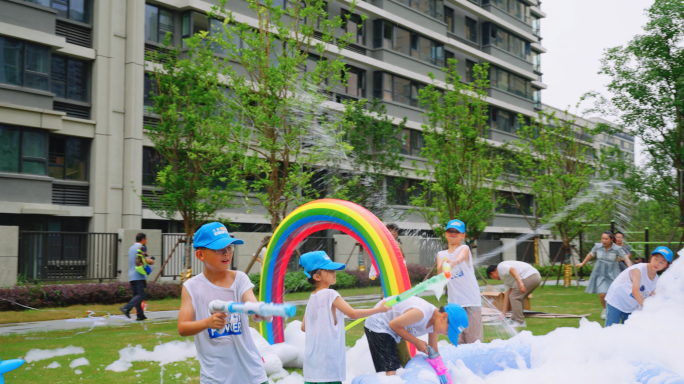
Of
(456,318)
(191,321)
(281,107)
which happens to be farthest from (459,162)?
(191,321)

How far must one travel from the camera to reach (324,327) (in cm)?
516

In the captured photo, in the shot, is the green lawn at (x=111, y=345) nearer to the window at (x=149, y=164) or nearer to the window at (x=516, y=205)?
the window at (x=149, y=164)

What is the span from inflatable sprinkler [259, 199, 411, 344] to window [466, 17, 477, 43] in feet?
122

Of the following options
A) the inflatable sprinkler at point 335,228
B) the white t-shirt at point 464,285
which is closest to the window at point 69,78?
the inflatable sprinkler at point 335,228

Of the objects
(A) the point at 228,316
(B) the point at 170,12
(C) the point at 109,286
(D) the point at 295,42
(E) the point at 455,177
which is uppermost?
(B) the point at 170,12

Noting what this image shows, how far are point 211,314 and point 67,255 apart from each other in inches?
695

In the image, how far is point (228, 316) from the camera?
11.9ft

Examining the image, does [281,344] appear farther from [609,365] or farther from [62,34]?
[62,34]

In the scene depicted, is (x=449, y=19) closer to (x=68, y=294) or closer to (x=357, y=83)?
(x=357, y=83)

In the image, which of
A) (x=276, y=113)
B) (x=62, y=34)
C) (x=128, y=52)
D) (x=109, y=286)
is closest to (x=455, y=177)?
(x=276, y=113)

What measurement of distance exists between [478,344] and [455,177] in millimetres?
12018

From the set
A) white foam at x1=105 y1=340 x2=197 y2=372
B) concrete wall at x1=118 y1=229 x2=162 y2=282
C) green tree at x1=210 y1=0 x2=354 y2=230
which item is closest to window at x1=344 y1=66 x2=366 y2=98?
concrete wall at x1=118 y1=229 x2=162 y2=282

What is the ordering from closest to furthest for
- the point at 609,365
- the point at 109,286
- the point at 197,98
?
the point at 609,365 → the point at 109,286 → the point at 197,98

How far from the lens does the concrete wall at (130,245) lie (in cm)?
2005
